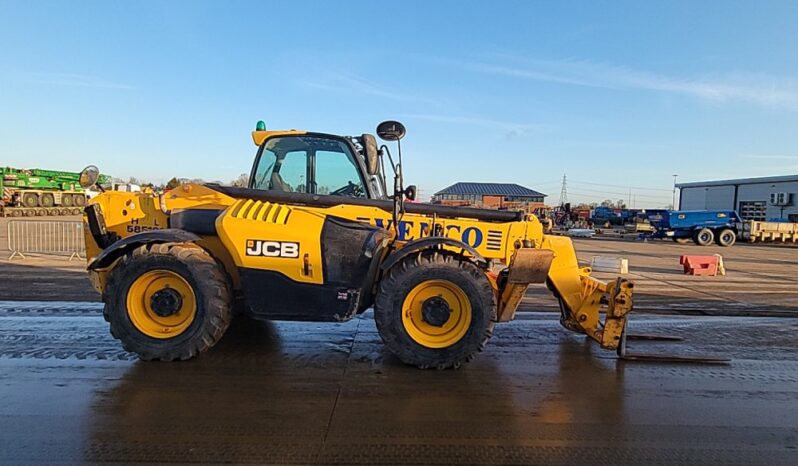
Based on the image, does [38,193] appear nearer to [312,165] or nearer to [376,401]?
[312,165]

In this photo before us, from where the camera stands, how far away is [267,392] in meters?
4.03

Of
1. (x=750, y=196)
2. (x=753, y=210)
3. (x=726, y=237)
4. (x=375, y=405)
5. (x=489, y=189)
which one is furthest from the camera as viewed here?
(x=489, y=189)

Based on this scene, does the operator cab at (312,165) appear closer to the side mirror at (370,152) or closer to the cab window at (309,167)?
the cab window at (309,167)

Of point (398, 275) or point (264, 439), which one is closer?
point (264, 439)

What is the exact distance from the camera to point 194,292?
4.59 metres

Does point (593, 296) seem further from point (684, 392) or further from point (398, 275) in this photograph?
point (398, 275)

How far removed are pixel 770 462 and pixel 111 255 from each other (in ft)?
17.8

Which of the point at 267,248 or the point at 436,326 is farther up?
the point at 267,248

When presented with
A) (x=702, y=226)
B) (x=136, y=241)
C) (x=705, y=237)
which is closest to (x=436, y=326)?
(x=136, y=241)

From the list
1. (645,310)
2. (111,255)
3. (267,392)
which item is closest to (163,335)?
(111,255)

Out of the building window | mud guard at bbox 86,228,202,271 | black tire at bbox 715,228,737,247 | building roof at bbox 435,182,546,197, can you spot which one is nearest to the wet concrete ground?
mud guard at bbox 86,228,202,271

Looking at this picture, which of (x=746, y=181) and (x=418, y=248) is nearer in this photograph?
(x=418, y=248)

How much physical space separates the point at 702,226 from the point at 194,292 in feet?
97.4

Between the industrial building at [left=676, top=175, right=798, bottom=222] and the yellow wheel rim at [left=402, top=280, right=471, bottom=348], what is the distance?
4933cm
